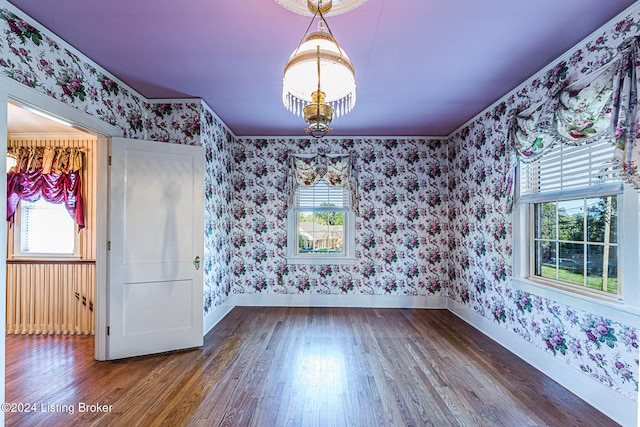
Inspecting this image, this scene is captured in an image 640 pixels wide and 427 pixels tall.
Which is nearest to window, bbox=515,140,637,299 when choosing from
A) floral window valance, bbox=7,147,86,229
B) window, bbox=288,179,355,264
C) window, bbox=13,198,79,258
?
window, bbox=288,179,355,264

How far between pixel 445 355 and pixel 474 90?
2.66m

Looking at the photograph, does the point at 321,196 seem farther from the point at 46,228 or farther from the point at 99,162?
the point at 46,228

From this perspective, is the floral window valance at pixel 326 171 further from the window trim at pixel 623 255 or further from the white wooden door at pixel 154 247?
the window trim at pixel 623 255

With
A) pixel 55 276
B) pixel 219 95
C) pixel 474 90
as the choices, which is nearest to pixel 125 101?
pixel 219 95

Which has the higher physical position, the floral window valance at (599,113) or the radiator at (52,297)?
the floral window valance at (599,113)

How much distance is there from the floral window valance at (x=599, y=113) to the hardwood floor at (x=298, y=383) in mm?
1774

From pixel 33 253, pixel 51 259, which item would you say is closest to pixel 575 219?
pixel 51 259

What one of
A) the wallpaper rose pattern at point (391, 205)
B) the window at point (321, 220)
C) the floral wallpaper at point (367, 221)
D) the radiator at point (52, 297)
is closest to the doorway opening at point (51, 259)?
the radiator at point (52, 297)

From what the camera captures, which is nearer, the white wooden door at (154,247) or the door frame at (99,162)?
the door frame at (99,162)

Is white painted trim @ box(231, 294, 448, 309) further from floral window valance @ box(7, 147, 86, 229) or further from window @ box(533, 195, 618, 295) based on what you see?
floral window valance @ box(7, 147, 86, 229)

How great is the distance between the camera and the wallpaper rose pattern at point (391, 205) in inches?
83.2

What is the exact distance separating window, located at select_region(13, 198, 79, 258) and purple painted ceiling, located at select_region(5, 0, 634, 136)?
2.01 meters

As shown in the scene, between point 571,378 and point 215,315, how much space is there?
361 centimetres

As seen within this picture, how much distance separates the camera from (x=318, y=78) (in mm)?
1310
